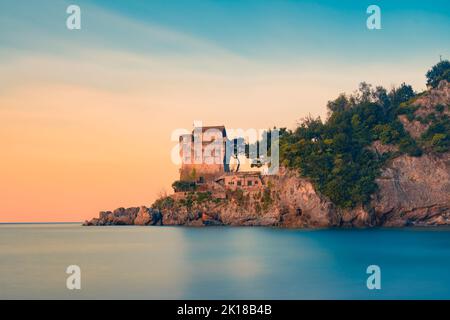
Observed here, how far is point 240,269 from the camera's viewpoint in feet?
106

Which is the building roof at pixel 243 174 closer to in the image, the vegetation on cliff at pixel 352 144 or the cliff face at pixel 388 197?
the cliff face at pixel 388 197

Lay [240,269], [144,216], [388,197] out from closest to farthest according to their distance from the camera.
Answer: [240,269] → [388,197] → [144,216]

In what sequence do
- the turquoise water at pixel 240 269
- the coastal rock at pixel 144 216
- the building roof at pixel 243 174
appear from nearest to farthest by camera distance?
the turquoise water at pixel 240 269 < the building roof at pixel 243 174 < the coastal rock at pixel 144 216

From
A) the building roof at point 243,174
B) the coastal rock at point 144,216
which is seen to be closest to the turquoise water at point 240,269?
the building roof at point 243,174

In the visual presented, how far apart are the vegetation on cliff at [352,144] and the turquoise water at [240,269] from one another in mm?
13505

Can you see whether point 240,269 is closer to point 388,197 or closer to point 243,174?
point 388,197

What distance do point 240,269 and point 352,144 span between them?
130 ft

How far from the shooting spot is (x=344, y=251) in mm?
40844

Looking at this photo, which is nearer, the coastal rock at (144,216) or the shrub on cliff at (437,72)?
the shrub on cliff at (437,72)

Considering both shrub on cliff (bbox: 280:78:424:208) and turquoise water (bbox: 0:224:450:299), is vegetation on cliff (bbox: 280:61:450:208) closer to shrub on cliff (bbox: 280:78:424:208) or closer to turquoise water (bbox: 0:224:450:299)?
shrub on cliff (bbox: 280:78:424:208)

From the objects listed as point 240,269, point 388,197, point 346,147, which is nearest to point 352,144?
point 346,147

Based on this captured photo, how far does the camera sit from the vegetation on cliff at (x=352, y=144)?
2562 inches

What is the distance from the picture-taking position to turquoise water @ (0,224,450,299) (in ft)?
80.5

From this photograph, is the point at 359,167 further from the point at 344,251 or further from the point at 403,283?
the point at 403,283
